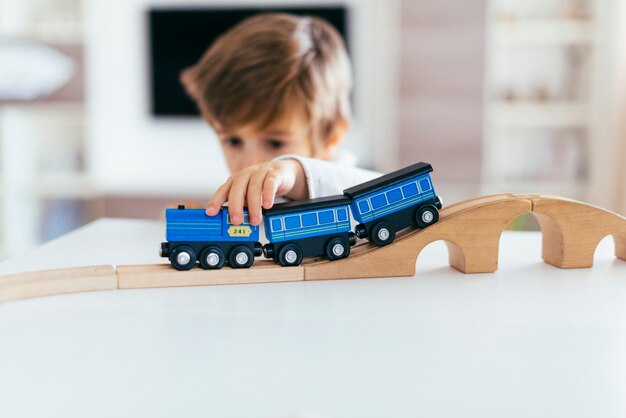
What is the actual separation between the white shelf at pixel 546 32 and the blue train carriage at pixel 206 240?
267 cm

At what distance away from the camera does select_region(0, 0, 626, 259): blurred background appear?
3041 millimetres

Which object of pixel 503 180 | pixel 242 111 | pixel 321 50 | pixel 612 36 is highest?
pixel 612 36

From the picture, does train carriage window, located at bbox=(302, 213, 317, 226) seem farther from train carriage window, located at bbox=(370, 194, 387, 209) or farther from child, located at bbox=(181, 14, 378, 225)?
child, located at bbox=(181, 14, 378, 225)

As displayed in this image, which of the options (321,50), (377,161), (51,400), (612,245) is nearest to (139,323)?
(51,400)

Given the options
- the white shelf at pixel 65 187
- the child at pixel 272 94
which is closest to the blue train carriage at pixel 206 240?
the child at pixel 272 94

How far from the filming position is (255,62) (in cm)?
138

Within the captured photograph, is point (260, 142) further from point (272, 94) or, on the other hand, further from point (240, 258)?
point (240, 258)

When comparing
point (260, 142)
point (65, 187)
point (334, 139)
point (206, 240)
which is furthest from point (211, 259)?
point (65, 187)

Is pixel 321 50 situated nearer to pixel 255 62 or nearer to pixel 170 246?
pixel 255 62

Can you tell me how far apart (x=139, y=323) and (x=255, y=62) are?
97cm

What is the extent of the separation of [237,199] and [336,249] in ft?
0.32

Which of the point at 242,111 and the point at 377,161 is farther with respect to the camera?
the point at 377,161

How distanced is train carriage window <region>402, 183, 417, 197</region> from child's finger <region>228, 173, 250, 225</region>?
0.14 m

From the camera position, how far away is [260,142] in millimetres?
1338
